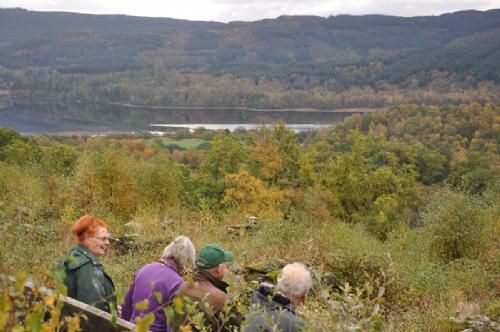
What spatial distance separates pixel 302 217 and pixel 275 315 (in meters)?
10.8

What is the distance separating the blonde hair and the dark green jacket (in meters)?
1.25

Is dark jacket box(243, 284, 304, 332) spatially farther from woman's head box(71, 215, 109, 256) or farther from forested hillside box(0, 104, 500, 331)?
woman's head box(71, 215, 109, 256)

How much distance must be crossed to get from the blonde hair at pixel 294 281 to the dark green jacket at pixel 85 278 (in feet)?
4.11

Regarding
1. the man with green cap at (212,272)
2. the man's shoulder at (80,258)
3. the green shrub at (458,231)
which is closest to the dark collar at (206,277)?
the man with green cap at (212,272)

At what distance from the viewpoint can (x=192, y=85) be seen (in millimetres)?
172500

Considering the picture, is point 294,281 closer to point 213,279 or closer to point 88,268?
point 213,279

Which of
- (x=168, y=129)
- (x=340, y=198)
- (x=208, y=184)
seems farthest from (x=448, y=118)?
(x=208, y=184)

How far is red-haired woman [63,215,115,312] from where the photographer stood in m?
4.04

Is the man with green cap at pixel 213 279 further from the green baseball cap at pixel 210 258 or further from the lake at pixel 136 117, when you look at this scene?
the lake at pixel 136 117

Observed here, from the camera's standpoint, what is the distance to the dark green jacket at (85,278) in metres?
4.03

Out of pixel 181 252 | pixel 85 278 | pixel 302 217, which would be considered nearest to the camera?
pixel 85 278

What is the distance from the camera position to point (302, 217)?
14281 millimetres

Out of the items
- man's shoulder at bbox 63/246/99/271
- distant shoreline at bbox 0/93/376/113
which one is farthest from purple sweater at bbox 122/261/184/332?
distant shoreline at bbox 0/93/376/113

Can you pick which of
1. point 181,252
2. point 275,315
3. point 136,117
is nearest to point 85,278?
point 181,252
